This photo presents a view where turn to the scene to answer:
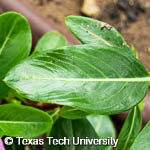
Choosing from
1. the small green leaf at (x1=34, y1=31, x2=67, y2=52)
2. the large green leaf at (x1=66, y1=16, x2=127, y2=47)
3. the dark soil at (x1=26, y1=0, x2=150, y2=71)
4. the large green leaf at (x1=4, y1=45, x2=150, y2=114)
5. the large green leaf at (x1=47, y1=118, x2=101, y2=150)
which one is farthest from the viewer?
the dark soil at (x1=26, y1=0, x2=150, y2=71)

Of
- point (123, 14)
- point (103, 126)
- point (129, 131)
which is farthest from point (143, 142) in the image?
point (123, 14)

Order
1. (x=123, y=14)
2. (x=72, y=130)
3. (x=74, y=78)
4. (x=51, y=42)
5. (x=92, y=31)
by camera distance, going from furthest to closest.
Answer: (x=123, y=14) → (x=51, y=42) → (x=72, y=130) → (x=92, y=31) → (x=74, y=78)

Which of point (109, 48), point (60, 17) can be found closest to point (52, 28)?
point (60, 17)

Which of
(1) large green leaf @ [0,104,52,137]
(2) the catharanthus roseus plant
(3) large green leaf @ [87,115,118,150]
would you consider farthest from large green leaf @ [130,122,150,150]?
(3) large green leaf @ [87,115,118,150]

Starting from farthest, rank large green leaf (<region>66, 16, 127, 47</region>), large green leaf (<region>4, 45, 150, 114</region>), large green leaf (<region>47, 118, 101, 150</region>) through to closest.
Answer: large green leaf (<region>47, 118, 101, 150</region>), large green leaf (<region>66, 16, 127, 47</region>), large green leaf (<region>4, 45, 150, 114</region>)

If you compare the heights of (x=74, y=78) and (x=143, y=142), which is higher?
(x=74, y=78)

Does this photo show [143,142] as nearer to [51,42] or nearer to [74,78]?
[74,78]

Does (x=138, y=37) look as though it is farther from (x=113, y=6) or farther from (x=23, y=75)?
(x=23, y=75)

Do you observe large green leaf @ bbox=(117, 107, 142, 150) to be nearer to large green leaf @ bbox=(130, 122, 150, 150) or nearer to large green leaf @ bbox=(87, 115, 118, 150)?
large green leaf @ bbox=(130, 122, 150, 150)
